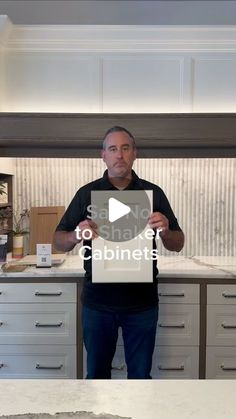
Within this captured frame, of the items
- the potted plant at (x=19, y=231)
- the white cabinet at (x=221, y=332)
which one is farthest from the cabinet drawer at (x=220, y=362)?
the potted plant at (x=19, y=231)

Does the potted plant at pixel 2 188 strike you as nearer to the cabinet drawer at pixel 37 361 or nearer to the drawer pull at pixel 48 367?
the cabinet drawer at pixel 37 361

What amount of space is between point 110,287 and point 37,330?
0.81 metres

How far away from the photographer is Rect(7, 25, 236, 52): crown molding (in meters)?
2.38

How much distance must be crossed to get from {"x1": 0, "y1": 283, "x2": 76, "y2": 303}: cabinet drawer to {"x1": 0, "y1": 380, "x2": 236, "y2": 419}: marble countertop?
1315mm

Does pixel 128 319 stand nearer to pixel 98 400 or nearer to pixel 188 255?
pixel 98 400

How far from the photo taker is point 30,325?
222cm

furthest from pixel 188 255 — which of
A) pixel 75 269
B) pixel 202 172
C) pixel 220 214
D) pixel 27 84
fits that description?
pixel 27 84

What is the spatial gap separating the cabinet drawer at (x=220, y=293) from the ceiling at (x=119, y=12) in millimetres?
1534

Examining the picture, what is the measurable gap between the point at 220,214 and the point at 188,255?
35 centimetres

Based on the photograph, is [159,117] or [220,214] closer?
[159,117]

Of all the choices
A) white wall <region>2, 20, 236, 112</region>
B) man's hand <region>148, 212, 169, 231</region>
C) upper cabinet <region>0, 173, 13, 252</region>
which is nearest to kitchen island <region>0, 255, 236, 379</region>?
upper cabinet <region>0, 173, 13, 252</region>

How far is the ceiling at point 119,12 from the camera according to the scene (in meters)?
2.07

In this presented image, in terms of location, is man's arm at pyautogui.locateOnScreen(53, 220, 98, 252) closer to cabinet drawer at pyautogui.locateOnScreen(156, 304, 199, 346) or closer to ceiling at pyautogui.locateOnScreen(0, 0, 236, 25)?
cabinet drawer at pyautogui.locateOnScreen(156, 304, 199, 346)

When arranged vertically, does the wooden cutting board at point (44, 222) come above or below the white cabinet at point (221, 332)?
above
